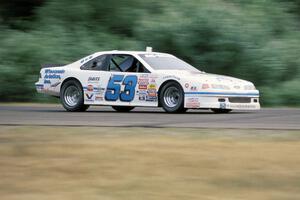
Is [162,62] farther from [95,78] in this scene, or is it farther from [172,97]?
[95,78]

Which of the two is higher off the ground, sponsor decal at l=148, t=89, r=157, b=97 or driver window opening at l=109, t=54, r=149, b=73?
driver window opening at l=109, t=54, r=149, b=73

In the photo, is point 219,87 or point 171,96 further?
point 171,96

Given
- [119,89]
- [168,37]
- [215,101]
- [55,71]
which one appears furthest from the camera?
[168,37]

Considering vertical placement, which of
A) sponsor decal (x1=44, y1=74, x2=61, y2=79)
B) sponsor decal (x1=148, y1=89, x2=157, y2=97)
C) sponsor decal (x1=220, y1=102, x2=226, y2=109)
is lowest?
sponsor decal (x1=220, y1=102, x2=226, y2=109)

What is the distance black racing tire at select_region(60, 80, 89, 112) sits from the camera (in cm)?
1934

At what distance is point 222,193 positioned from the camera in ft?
27.0

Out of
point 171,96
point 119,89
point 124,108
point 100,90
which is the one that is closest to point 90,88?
point 100,90

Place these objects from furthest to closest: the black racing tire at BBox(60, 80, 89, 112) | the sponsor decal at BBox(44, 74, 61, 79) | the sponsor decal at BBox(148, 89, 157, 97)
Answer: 1. the sponsor decal at BBox(44, 74, 61, 79)
2. the black racing tire at BBox(60, 80, 89, 112)
3. the sponsor decal at BBox(148, 89, 157, 97)

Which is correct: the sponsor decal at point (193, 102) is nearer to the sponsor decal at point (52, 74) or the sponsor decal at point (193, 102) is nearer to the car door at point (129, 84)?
the car door at point (129, 84)

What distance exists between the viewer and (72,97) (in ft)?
64.2

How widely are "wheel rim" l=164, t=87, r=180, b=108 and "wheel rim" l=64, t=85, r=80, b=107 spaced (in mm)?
2456

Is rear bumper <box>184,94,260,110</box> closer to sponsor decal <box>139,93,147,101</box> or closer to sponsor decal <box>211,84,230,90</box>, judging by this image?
sponsor decal <box>211,84,230,90</box>

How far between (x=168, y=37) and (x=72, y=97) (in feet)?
24.1

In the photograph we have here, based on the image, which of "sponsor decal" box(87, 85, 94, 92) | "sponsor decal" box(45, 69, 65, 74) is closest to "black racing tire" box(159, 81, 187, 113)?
"sponsor decal" box(87, 85, 94, 92)
